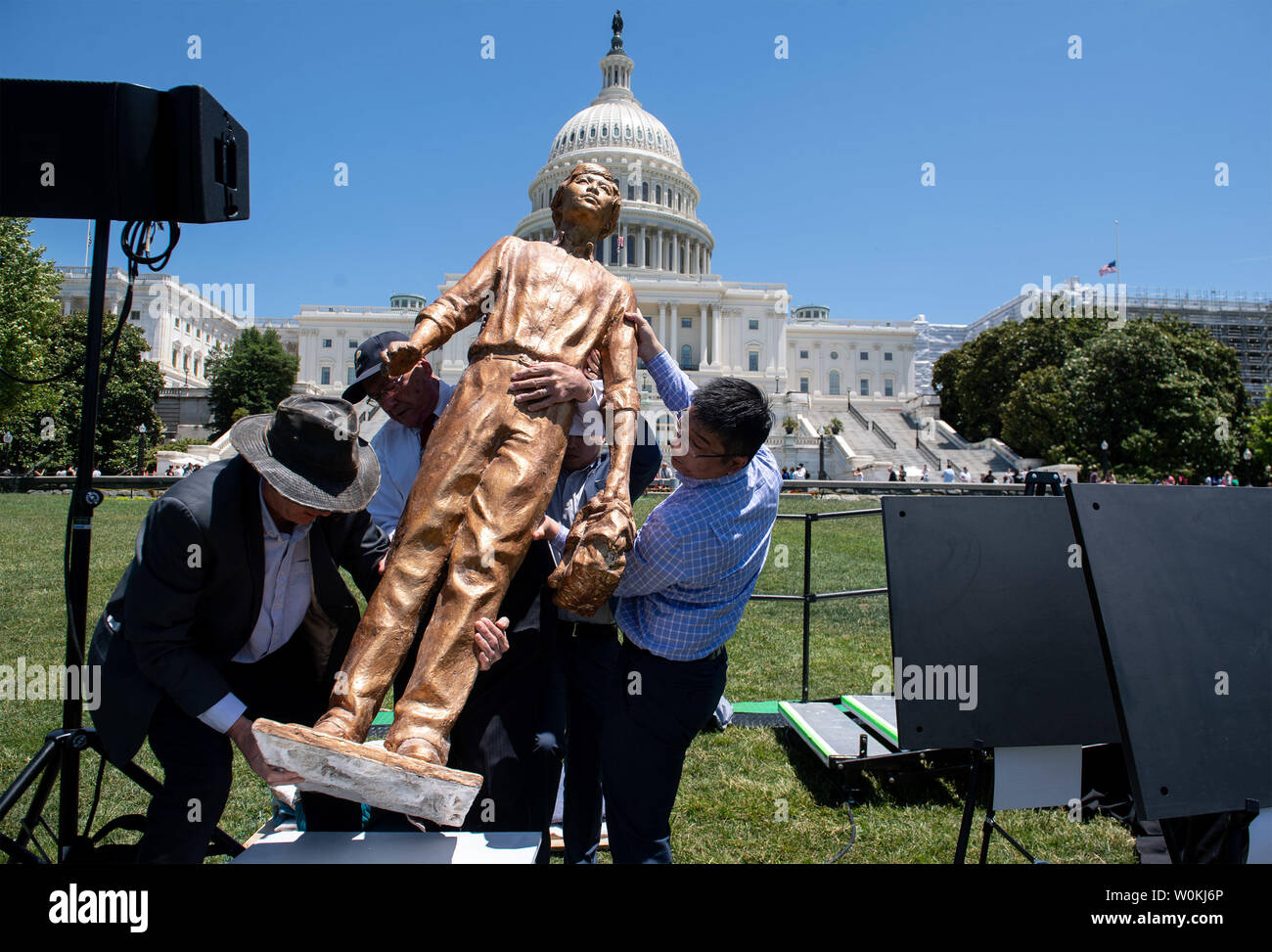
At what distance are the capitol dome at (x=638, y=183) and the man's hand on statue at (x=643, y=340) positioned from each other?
218 ft

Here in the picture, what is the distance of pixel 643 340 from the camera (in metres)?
3.36

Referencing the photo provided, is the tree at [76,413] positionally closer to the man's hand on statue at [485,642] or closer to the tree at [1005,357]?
the man's hand on statue at [485,642]

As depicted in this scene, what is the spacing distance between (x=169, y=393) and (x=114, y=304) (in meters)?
9.39

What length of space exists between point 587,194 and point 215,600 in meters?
2.21

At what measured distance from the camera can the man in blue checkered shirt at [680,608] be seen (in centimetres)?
282

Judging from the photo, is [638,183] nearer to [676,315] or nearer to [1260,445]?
[676,315]

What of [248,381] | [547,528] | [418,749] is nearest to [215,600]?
[418,749]

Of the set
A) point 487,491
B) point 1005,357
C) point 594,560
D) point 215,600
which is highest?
point 1005,357

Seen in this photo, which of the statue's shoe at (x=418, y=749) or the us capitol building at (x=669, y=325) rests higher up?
the us capitol building at (x=669, y=325)

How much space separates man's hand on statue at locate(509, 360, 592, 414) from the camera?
2.80m

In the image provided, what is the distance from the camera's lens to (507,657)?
9.91 ft

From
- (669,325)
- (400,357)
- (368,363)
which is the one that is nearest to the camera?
(400,357)

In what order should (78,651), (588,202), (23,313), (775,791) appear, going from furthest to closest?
(23,313)
(775,791)
(588,202)
(78,651)

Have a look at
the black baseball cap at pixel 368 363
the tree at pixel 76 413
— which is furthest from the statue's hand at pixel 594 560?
the tree at pixel 76 413
